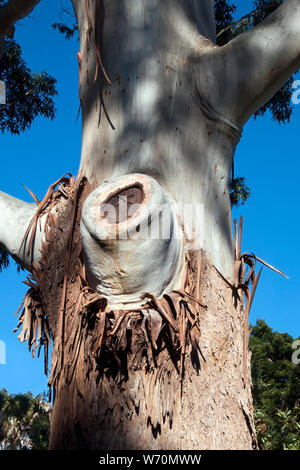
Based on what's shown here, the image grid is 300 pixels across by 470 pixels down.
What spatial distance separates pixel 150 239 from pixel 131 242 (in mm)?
55

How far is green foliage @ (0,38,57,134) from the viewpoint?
22.9 feet

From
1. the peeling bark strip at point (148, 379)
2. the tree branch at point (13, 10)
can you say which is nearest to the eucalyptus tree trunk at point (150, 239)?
the peeling bark strip at point (148, 379)

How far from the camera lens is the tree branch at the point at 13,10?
8.77ft

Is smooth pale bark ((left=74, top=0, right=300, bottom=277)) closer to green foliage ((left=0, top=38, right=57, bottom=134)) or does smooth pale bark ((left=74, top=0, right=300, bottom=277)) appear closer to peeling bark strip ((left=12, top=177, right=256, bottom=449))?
peeling bark strip ((left=12, top=177, right=256, bottom=449))

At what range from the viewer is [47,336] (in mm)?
1937

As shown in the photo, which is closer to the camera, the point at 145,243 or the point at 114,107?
the point at 145,243

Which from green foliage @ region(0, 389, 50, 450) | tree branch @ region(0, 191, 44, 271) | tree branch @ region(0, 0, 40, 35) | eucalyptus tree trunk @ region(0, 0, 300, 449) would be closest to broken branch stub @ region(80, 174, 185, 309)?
eucalyptus tree trunk @ region(0, 0, 300, 449)

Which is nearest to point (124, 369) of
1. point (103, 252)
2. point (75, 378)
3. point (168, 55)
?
point (75, 378)

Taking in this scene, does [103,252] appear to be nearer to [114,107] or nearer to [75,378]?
[75,378]

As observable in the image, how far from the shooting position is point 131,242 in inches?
58.1

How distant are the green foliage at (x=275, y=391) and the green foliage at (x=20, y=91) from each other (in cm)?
491

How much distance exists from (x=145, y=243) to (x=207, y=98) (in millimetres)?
607

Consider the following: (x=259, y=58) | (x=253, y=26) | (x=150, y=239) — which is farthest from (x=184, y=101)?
(x=253, y=26)

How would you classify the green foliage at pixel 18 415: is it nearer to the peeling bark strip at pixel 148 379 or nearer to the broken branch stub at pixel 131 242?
the peeling bark strip at pixel 148 379
